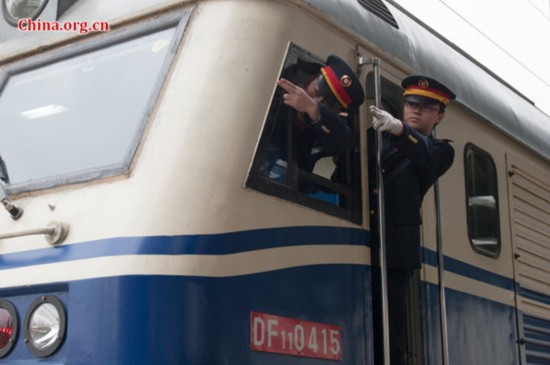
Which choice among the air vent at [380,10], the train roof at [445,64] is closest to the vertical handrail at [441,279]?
the train roof at [445,64]

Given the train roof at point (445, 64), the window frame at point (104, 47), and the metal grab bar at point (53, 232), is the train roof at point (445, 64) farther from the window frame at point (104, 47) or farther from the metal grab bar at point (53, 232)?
the metal grab bar at point (53, 232)

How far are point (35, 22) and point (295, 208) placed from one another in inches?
72.1

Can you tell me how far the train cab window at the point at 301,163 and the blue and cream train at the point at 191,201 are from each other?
0.04 feet

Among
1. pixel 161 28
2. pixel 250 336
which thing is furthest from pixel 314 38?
pixel 250 336

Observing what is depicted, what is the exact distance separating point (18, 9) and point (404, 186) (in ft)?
7.41

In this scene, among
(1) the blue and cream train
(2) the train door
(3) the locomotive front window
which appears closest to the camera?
(1) the blue and cream train

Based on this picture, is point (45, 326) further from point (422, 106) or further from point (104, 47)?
point (422, 106)

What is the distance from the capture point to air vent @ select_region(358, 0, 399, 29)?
16.0ft

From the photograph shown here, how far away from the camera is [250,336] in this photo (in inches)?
140

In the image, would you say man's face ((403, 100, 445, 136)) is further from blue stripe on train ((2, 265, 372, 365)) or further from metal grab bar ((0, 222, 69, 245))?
metal grab bar ((0, 222, 69, 245))

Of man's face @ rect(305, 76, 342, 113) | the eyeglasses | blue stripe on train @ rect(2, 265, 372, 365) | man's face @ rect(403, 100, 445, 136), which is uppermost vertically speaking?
the eyeglasses

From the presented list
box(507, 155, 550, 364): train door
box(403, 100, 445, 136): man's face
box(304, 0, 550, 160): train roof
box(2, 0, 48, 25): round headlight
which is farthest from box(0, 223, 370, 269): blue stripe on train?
box(507, 155, 550, 364): train door

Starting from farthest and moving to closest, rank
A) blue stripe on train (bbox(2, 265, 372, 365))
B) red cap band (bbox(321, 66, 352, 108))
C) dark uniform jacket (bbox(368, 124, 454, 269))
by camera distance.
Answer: dark uniform jacket (bbox(368, 124, 454, 269)) < red cap band (bbox(321, 66, 352, 108)) < blue stripe on train (bbox(2, 265, 372, 365))

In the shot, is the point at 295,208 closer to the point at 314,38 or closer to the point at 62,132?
the point at 314,38
